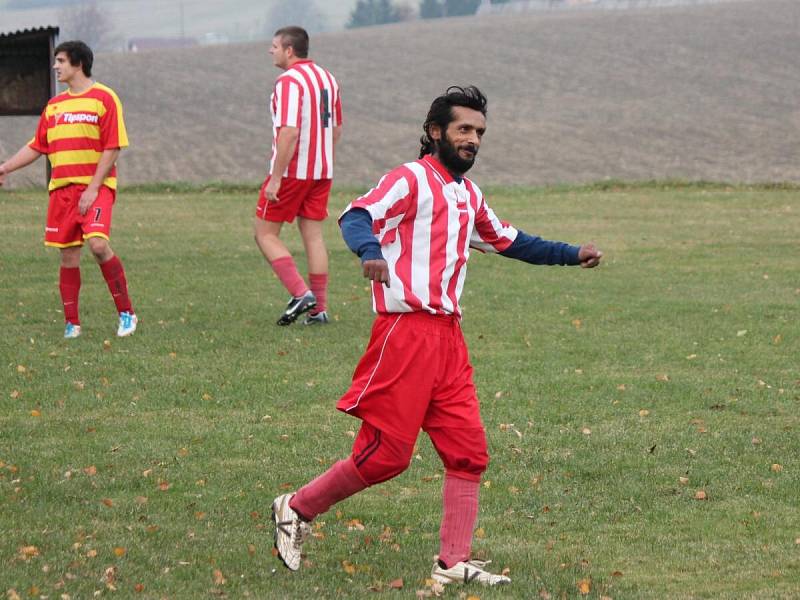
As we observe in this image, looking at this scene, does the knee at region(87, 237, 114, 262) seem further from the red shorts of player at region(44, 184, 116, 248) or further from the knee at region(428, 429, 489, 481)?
the knee at region(428, 429, 489, 481)

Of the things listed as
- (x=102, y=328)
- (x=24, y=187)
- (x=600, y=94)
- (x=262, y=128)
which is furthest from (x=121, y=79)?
(x=102, y=328)

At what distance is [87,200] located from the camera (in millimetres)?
9930

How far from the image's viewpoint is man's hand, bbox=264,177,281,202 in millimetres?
10805

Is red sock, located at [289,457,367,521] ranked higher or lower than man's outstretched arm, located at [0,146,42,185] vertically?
lower

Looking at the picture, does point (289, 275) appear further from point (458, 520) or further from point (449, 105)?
point (458, 520)

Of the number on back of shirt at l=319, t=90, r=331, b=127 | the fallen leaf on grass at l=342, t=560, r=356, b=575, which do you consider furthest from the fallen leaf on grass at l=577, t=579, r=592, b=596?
the number on back of shirt at l=319, t=90, r=331, b=127

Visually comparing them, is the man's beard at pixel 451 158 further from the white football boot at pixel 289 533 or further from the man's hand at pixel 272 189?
the man's hand at pixel 272 189

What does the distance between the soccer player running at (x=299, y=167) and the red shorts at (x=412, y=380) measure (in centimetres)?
596

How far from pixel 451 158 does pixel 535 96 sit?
158ft

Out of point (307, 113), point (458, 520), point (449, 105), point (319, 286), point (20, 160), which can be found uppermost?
point (449, 105)

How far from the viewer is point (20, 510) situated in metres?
5.93

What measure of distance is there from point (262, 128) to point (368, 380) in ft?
132

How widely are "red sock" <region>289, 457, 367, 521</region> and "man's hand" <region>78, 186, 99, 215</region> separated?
5.32 metres

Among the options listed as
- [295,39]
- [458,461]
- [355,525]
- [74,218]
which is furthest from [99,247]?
[458,461]
